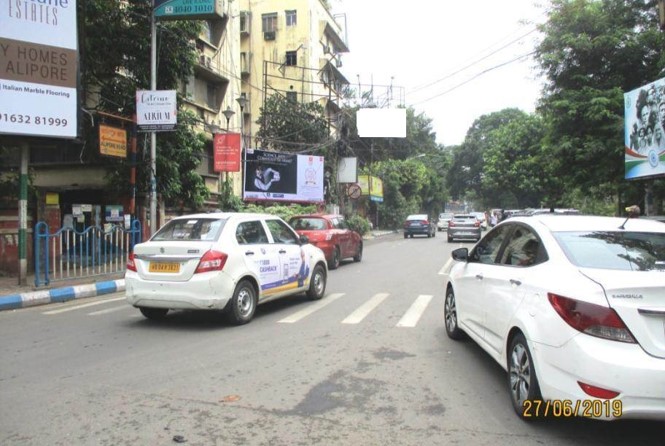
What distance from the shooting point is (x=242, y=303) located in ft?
24.8

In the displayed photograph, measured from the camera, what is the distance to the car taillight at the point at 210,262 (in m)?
7.11

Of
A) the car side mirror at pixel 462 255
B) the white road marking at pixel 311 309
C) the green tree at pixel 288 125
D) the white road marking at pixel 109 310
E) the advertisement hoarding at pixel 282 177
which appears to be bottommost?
the white road marking at pixel 109 310

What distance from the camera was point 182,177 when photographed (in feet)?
56.6

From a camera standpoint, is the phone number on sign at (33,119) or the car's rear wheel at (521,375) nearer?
the car's rear wheel at (521,375)

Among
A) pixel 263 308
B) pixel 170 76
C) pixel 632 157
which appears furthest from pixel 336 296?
pixel 632 157

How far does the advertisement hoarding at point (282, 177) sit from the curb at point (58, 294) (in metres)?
14.4

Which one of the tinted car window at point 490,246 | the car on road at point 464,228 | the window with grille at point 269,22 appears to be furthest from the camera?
the window with grille at point 269,22

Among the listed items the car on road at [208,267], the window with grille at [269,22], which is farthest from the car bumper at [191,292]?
the window with grille at [269,22]

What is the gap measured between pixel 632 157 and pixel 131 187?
51.5 feet

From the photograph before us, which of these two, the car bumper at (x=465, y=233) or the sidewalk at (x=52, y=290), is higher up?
the car bumper at (x=465, y=233)

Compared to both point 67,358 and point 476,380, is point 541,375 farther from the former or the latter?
point 67,358

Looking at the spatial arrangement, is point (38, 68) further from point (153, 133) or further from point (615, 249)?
point (615, 249)

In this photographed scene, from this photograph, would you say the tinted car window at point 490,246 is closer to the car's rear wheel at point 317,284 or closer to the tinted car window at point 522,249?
the tinted car window at point 522,249

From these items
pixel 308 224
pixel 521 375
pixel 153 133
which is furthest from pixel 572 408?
pixel 153 133
